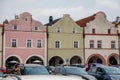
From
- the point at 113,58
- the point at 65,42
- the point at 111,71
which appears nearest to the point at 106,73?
the point at 111,71

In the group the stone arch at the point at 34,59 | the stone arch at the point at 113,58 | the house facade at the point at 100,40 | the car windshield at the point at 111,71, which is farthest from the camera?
the stone arch at the point at 113,58

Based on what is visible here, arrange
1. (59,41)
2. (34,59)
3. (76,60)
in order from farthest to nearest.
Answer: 1. (76,60)
2. (59,41)
3. (34,59)

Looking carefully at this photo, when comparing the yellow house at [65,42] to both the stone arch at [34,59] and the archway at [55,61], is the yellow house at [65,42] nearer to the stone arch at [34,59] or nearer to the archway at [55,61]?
the archway at [55,61]

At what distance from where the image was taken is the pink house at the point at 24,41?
187ft

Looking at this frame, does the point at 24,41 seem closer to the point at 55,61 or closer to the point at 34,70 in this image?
the point at 55,61

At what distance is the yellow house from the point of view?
196 feet

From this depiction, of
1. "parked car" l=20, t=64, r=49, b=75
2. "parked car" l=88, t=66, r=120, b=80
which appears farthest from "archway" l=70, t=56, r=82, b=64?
"parked car" l=20, t=64, r=49, b=75

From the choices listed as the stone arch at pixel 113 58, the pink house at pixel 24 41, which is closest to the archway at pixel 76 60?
the stone arch at pixel 113 58

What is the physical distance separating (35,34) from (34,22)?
6.95 feet

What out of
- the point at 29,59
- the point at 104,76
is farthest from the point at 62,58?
the point at 104,76

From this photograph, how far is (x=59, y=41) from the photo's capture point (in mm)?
60188

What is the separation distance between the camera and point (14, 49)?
57312 millimetres

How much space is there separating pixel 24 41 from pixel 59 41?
6.31 metres

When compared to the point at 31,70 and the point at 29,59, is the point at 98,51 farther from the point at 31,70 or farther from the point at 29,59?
the point at 31,70
